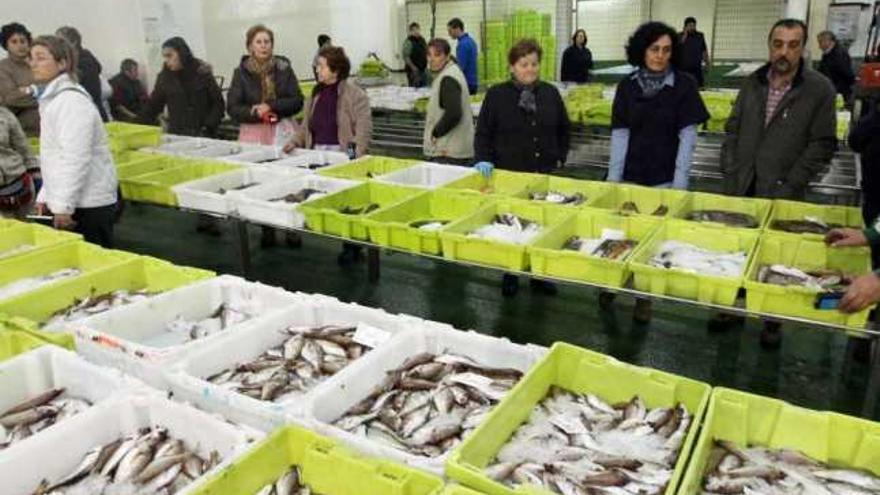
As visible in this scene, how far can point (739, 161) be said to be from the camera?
3973 millimetres

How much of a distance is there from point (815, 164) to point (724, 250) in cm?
102

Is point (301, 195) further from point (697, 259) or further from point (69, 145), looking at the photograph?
point (697, 259)

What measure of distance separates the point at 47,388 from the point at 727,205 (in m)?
3.29

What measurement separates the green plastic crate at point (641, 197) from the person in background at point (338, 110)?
6.44 feet

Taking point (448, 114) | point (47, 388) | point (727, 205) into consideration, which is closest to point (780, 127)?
point (727, 205)

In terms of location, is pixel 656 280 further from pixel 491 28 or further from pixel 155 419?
pixel 491 28

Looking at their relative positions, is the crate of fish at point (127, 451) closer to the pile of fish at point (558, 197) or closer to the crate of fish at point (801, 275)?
the crate of fish at point (801, 275)

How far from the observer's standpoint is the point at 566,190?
418 centimetres

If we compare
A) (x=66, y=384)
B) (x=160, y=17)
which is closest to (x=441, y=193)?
(x=66, y=384)

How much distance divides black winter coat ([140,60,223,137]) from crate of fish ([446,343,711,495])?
5229mm

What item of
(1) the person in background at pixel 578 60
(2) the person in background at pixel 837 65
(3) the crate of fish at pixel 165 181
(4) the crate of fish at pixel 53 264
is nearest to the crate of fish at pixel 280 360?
(4) the crate of fish at pixel 53 264

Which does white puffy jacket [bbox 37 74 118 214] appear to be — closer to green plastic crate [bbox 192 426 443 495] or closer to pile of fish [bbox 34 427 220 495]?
pile of fish [bbox 34 427 220 495]

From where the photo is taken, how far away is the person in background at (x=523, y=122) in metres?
4.27

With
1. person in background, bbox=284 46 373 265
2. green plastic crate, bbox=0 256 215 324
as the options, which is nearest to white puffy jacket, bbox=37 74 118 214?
green plastic crate, bbox=0 256 215 324
